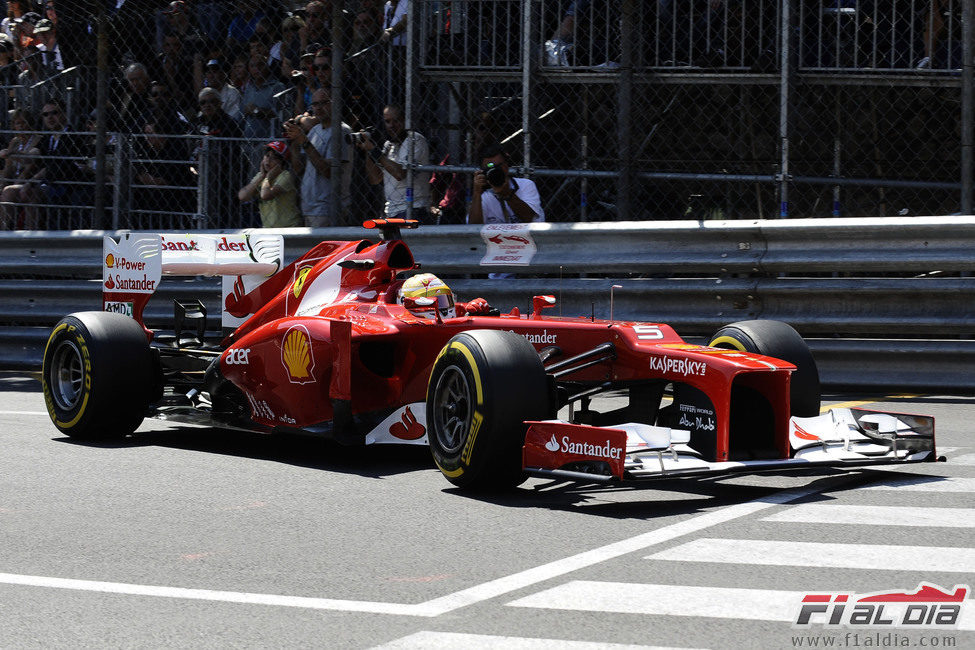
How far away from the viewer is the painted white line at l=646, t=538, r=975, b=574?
498 cm

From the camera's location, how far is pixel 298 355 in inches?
314

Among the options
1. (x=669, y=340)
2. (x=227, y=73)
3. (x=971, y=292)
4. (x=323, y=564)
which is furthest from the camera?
(x=227, y=73)

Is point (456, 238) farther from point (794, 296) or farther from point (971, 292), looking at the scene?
point (971, 292)

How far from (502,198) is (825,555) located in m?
6.56

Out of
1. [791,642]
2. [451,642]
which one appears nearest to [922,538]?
[791,642]

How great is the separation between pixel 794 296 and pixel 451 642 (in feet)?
22.5

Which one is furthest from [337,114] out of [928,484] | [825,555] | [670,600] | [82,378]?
[670,600]

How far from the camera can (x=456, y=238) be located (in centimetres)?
1130

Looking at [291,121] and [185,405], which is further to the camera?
[291,121]

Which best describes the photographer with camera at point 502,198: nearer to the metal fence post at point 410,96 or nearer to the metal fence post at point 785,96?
the metal fence post at point 410,96

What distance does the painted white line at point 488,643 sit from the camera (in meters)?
4.01

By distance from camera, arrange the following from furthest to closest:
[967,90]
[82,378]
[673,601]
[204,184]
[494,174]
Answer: [204,184], [494,174], [967,90], [82,378], [673,601]

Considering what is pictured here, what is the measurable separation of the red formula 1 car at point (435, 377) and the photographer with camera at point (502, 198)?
2.35 meters

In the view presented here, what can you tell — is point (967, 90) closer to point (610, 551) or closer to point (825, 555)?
point (825, 555)
